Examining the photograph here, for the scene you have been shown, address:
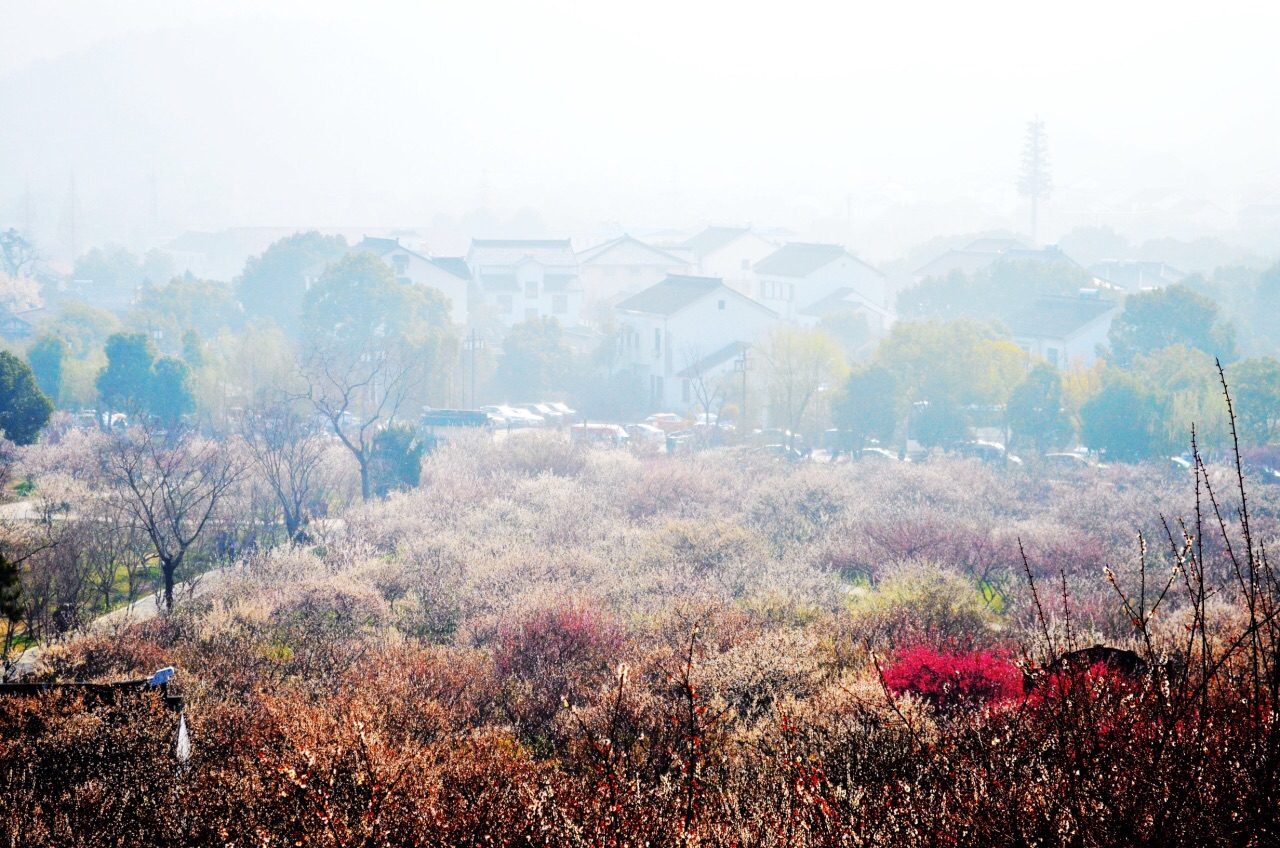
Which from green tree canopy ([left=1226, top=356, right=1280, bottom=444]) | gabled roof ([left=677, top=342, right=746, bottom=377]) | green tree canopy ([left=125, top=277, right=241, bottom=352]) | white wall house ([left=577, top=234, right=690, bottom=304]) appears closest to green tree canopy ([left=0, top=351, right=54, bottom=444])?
gabled roof ([left=677, top=342, right=746, bottom=377])

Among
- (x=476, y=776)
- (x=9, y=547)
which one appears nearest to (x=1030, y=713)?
(x=476, y=776)

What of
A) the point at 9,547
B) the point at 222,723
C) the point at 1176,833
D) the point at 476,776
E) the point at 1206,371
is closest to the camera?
the point at 1176,833

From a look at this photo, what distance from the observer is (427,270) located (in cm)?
4703

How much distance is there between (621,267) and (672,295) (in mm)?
20201

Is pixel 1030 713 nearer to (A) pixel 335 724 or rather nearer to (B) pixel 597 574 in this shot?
(A) pixel 335 724

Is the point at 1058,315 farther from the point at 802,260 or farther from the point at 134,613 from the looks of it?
the point at 134,613

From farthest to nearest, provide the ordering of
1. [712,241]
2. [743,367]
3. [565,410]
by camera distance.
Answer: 1. [712,241]
2. [565,410]
3. [743,367]

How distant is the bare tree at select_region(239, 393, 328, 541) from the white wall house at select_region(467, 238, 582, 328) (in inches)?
871

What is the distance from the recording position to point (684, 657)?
1030 cm

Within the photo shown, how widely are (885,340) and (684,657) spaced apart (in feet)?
67.9

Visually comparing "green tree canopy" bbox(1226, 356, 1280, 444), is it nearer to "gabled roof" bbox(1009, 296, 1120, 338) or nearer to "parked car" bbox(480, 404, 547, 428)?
"gabled roof" bbox(1009, 296, 1120, 338)

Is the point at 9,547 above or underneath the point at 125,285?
underneath

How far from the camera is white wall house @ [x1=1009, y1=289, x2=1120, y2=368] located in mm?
36156

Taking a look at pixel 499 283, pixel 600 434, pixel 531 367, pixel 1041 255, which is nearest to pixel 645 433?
pixel 600 434
